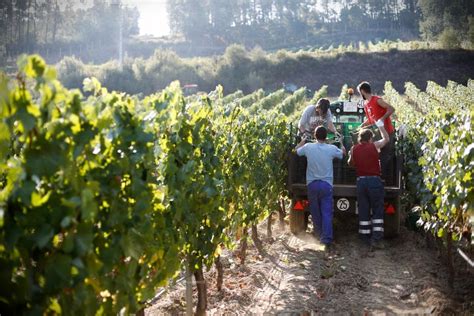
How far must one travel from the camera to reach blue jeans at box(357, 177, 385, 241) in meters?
8.32

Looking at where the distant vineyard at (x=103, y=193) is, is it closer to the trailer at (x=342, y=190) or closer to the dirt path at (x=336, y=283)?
the dirt path at (x=336, y=283)

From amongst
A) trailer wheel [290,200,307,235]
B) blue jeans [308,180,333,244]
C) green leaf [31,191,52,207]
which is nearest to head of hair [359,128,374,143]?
blue jeans [308,180,333,244]

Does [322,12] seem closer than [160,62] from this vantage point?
No

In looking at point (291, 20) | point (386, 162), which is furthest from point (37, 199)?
point (291, 20)

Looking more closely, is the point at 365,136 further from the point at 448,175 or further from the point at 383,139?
the point at 448,175

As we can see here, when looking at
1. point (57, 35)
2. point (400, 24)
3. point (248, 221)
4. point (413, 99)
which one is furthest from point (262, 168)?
point (400, 24)

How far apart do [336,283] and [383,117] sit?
307 centimetres

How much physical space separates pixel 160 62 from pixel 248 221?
5141cm

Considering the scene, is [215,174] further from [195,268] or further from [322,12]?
[322,12]

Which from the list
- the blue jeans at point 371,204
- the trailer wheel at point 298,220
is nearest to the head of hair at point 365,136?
the blue jeans at point 371,204

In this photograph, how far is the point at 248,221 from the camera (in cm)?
776

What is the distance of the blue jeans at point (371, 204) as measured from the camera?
27.3 feet

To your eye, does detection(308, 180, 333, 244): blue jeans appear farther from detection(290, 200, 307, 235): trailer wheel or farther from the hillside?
the hillside

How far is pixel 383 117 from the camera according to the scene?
354 inches
